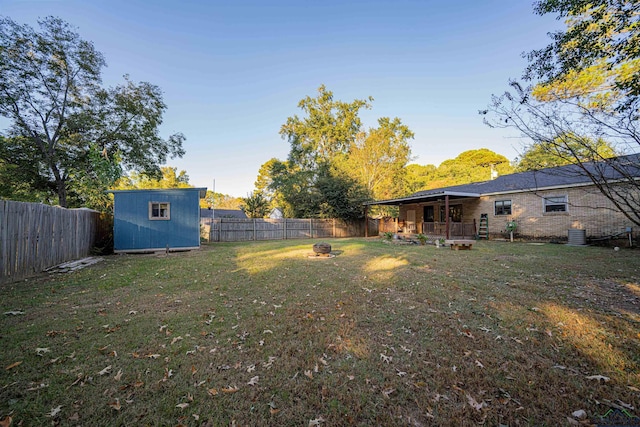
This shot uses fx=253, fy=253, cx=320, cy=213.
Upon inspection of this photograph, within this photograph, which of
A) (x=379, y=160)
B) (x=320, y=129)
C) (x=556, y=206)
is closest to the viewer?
(x=556, y=206)

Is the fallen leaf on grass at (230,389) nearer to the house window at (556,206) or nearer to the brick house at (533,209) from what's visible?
the brick house at (533,209)

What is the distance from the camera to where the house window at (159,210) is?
11889 millimetres

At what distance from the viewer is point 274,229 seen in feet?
65.1

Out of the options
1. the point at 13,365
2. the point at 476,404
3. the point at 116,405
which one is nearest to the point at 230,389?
the point at 116,405

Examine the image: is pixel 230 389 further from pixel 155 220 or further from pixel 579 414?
pixel 155 220

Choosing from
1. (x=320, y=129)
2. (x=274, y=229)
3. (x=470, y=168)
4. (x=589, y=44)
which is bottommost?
(x=274, y=229)

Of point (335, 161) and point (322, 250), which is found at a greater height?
point (335, 161)

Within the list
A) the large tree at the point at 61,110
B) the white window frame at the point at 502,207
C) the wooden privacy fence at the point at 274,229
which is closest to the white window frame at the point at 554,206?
the white window frame at the point at 502,207

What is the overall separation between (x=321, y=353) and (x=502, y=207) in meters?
17.2

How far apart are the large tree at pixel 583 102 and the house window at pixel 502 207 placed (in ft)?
30.6

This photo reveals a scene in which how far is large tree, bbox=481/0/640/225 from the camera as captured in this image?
3.52m

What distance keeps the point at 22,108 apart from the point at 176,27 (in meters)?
12.2

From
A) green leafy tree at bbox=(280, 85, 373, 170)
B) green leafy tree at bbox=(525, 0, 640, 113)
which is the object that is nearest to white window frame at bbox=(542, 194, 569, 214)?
green leafy tree at bbox=(525, 0, 640, 113)

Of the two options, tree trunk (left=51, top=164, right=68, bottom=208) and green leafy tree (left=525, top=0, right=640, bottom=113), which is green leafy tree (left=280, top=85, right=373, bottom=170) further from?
green leafy tree (left=525, top=0, right=640, bottom=113)
